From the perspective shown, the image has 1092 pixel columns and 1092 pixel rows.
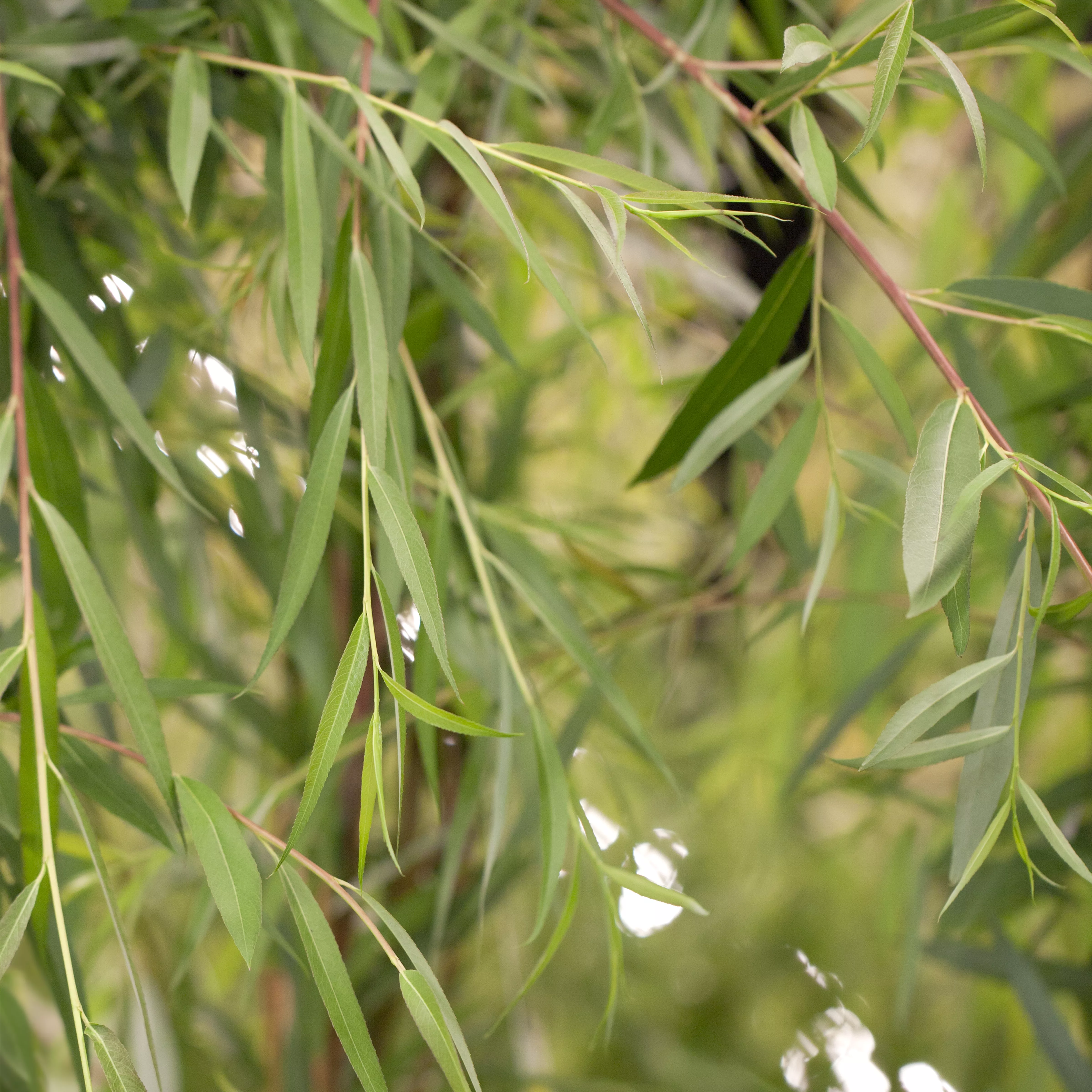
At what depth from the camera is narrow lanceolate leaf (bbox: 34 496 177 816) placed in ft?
0.75

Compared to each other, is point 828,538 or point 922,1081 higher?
point 828,538

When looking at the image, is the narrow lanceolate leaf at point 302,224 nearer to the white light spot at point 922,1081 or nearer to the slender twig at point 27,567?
the slender twig at point 27,567

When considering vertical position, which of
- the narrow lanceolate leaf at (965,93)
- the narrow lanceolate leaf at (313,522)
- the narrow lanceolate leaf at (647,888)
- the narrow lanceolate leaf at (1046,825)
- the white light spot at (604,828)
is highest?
the narrow lanceolate leaf at (965,93)

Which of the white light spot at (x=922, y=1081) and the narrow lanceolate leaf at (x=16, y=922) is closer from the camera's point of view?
the narrow lanceolate leaf at (x=16, y=922)

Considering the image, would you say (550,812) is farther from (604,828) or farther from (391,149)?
(604,828)

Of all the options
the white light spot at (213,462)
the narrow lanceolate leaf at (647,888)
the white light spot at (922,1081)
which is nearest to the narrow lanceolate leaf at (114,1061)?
the narrow lanceolate leaf at (647,888)

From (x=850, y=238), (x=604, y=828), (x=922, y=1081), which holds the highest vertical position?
(x=850, y=238)

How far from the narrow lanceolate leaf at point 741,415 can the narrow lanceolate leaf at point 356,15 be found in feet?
0.48

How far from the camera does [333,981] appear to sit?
205mm

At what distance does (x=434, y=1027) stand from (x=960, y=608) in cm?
14

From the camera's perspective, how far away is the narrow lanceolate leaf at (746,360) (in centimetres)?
28

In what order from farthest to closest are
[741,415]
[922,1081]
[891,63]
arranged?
[922,1081] → [741,415] → [891,63]

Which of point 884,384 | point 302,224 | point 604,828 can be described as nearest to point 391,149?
point 302,224

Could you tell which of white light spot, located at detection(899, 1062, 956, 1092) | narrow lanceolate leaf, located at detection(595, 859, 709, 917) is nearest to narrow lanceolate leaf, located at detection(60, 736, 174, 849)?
narrow lanceolate leaf, located at detection(595, 859, 709, 917)
